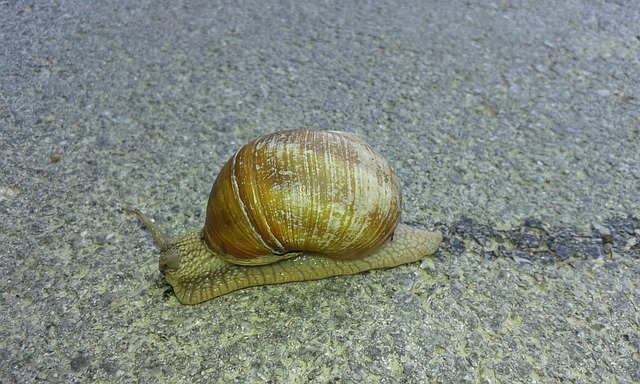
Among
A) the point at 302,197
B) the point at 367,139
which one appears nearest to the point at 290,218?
the point at 302,197

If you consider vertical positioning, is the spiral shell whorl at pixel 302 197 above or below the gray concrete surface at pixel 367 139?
above

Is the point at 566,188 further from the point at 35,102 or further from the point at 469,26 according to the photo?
the point at 35,102

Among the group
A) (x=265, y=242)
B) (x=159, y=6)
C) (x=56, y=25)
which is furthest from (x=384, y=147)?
(x=56, y=25)

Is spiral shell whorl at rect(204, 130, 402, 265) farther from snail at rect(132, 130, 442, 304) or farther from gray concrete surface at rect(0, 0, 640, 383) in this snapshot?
gray concrete surface at rect(0, 0, 640, 383)

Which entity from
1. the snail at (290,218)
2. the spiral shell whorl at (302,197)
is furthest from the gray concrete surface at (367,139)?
the spiral shell whorl at (302,197)

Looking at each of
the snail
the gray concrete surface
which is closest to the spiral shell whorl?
the snail

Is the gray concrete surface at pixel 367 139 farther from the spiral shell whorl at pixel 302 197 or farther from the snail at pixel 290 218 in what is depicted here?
the spiral shell whorl at pixel 302 197

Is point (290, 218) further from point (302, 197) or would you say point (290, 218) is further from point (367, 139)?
point (367, 139)
